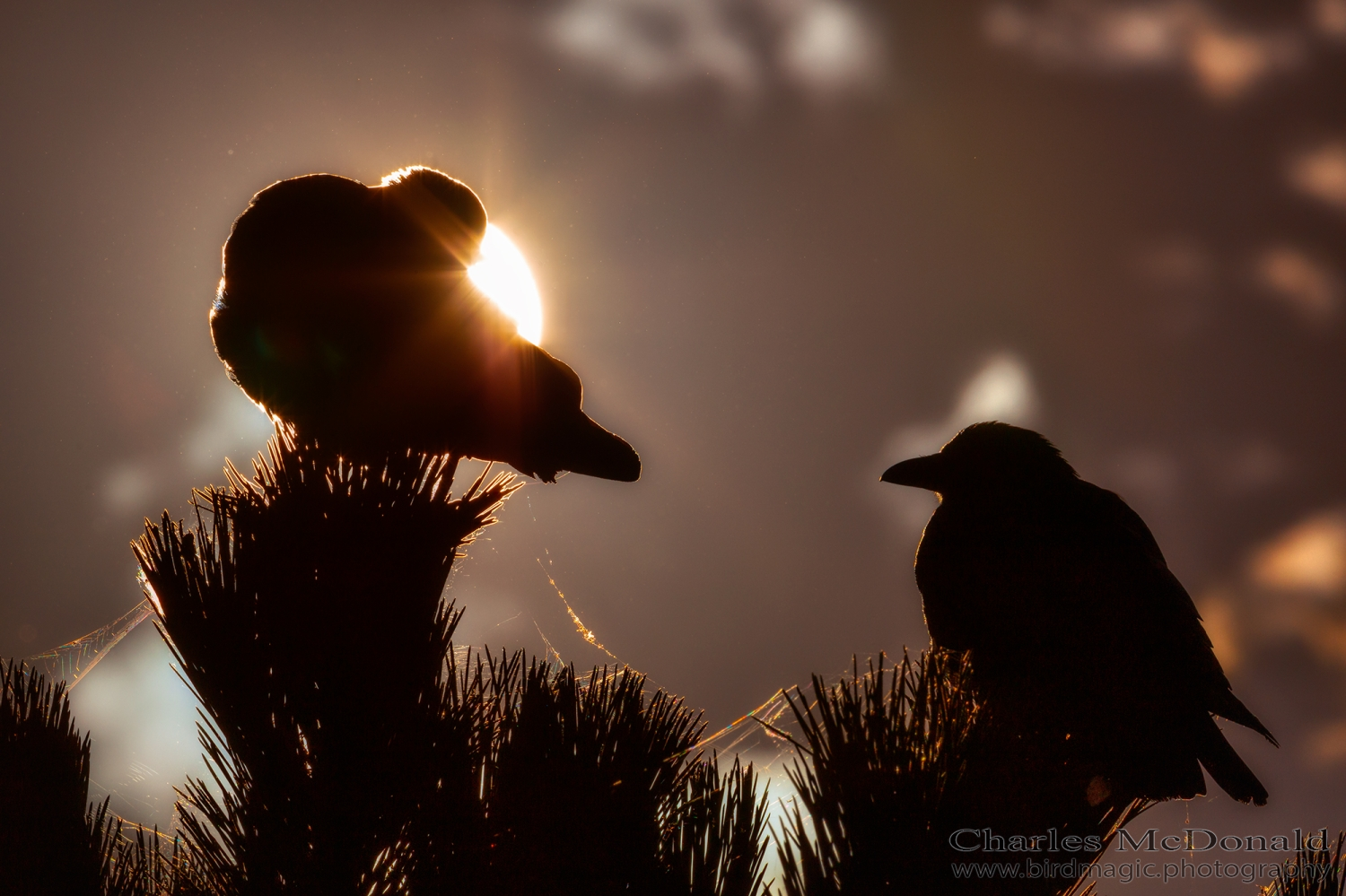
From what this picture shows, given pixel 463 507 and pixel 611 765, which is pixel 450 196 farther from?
pixel 611 765

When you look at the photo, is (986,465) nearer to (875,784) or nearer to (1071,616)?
(1071,616)

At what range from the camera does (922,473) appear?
2.34 m

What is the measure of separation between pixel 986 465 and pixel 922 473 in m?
0.20

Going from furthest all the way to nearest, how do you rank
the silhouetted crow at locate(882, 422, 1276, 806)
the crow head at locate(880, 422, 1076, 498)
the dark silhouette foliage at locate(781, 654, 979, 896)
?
1. the crow head at locate(880, 422, 1076, 498)
2. the silhouetted crow at locate(882, 422, 1276, 806)
3. the dark silhouette foliage at locate(781, 654, 979, 896)

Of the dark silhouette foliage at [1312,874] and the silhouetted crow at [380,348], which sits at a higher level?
the silhouetted crow at [380,348]

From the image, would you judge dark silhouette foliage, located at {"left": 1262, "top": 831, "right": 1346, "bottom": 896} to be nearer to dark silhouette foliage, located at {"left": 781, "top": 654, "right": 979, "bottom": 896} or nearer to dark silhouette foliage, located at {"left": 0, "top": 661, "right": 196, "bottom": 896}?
dark silhouette foliage, located at {"left": 781, "top": 654, "right": 979, "bottom": 896}

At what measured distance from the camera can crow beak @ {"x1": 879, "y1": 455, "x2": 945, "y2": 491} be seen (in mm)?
2336

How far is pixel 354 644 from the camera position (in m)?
1.38

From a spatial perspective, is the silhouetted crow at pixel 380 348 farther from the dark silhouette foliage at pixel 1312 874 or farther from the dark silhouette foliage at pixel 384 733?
the dark silhouette foliage at pixel 1312 874

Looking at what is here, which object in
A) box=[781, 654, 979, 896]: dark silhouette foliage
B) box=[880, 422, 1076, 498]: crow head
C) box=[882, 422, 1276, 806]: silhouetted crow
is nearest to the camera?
box=[781, 654, 979, 896]: dark silhouette foliage

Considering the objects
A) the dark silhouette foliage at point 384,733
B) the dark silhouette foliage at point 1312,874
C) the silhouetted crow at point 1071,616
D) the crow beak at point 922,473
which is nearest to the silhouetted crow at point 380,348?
the dark silhouette foliage at point 384,733

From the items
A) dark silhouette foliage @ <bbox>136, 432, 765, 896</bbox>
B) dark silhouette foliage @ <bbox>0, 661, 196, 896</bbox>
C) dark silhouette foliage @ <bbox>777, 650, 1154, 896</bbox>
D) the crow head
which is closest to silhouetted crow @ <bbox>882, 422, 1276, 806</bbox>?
the crow head

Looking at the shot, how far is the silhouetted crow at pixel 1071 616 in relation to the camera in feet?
5.12

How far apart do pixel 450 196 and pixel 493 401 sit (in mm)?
619
